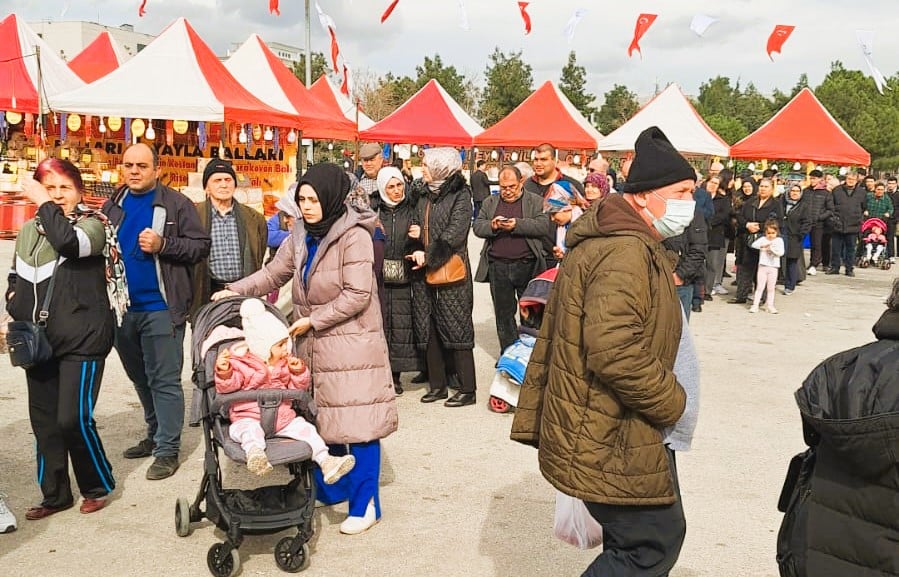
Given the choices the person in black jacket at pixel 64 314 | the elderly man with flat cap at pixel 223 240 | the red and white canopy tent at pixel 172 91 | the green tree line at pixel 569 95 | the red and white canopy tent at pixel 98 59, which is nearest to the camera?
the person in black jacket at pixel 64 314

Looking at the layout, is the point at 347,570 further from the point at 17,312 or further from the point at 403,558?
the point at 17,312

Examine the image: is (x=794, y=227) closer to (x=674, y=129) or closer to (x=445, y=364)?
(x=674, y=129)

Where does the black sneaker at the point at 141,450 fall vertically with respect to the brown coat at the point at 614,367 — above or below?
below

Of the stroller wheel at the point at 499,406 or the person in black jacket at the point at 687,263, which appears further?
the person in black jacket at the point at 687,263

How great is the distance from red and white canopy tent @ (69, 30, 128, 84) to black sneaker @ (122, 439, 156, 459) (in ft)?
56.5

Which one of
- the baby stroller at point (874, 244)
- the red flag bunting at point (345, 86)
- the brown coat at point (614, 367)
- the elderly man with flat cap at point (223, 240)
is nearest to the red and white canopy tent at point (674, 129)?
the baby stroller at point (874, 244)

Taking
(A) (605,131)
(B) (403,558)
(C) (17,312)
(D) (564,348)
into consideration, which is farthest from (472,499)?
(A) (605,131)

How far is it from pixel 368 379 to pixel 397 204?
2.74 meters

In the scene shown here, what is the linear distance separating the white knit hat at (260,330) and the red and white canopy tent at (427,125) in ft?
53.3

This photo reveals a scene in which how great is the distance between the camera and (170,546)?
4.22m

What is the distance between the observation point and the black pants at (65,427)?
440 centimetres

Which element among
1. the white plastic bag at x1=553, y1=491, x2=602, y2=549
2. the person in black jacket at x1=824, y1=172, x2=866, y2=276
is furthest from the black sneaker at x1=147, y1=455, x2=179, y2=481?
the person in black jacket at x1=824, y1=172, x2=866, y2=276

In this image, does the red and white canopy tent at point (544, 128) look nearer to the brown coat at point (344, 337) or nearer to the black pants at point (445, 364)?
the black pants at point (445, 364)

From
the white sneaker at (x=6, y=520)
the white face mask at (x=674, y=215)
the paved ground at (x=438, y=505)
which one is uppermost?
the white face mask at (x=674, y=215)
